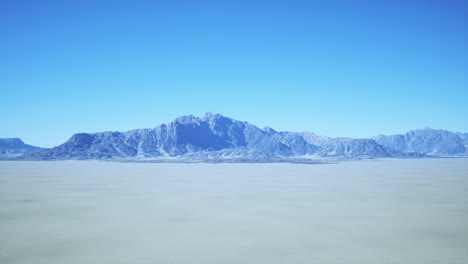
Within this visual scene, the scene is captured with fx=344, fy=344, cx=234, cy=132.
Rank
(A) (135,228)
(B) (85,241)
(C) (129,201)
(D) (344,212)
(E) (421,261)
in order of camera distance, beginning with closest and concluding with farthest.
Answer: (E) (421,261)
(B) (85,241)
(A) (135,228)
(D) (344,212)
(C) (129,201)

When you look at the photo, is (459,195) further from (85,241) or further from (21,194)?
(21,194)

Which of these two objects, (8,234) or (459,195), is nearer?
(8,234)

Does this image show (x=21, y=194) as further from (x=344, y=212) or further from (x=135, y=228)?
(x=344, y=212)

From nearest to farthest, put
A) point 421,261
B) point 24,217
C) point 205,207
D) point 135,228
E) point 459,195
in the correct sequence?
point 421,261 → point 135,228 → point 24,217 → point 205,207 → point 459,195

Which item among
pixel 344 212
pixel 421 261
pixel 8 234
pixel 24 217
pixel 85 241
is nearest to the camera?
pixel 421 261

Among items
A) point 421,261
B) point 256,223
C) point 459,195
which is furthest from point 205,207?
point 459,195

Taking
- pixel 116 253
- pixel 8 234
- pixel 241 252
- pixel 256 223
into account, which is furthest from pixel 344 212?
pixel 8 234

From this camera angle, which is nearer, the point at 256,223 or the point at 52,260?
the point at 52,260

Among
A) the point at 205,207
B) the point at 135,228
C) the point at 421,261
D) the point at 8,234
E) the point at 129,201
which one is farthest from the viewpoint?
the point at 129,201
